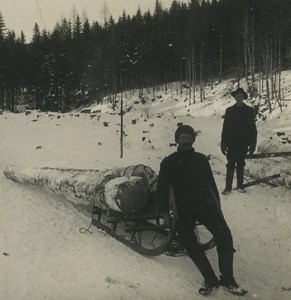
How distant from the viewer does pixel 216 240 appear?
4.09 m

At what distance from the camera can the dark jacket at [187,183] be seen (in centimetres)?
422

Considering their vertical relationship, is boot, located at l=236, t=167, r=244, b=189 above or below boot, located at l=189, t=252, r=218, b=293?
above

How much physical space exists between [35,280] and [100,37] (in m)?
58.1

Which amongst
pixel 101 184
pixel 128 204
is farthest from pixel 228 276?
pixel 101 184

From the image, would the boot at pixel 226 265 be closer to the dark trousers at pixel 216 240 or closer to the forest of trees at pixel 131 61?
the dark trousers at pixel 216 240

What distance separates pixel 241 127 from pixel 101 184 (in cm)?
304

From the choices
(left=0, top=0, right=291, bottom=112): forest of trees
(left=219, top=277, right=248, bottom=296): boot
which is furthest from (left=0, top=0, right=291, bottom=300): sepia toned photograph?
(left=0, top=0, right=291, bottom=112): forest of trees

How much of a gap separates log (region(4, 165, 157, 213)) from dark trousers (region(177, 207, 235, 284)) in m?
0.88

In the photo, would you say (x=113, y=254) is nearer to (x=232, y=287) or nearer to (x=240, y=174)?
(x=232, y=287)

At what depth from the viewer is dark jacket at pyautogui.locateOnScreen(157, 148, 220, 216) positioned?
166 inches

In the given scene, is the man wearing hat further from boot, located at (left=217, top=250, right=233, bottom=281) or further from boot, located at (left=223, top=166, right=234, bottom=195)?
boot, located at (left=217, top=250, right=233, bottom=281)

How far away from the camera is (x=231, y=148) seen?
24.6 ft

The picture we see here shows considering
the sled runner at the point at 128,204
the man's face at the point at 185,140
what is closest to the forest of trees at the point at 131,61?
the sled runner at the point at 128,204

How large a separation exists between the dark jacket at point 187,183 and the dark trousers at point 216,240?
9 centimetres
